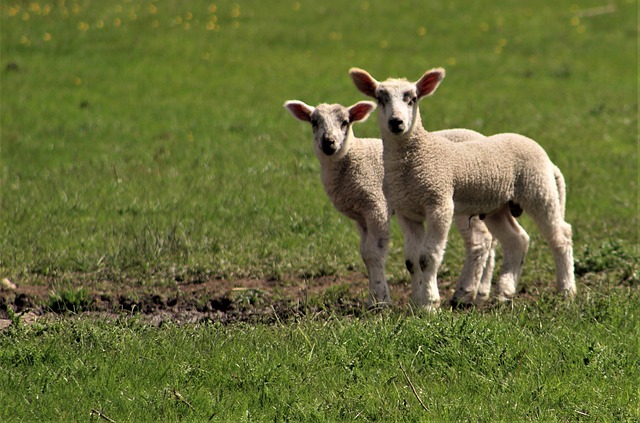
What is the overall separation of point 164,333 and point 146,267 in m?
2.35

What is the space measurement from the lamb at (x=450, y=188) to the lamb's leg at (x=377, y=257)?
0.30 meters

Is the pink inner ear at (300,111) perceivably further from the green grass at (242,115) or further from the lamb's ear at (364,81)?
the green grass at (242,115)

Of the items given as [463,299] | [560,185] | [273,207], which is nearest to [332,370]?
[463,299]

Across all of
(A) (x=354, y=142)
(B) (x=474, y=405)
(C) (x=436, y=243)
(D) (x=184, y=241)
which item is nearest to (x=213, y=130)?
(D) (x=184, y=241)

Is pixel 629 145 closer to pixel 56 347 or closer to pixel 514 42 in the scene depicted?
pixel 514 42

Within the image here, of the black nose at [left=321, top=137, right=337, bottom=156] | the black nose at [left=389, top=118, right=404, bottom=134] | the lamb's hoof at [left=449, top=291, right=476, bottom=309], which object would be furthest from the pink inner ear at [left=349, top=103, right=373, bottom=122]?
the lamb's hoof at [left=449, top=291, right=476, bottom=309]

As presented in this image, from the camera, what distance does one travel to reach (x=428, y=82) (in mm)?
7750

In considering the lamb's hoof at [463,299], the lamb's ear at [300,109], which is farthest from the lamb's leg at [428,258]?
the lamb's ear at [300,109]

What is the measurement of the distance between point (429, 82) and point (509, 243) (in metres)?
1.65

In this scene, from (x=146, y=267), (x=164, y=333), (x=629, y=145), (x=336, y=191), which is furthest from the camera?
(x=629, y=145)

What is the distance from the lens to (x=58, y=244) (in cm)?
1007

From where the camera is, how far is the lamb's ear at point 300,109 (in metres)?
8.30

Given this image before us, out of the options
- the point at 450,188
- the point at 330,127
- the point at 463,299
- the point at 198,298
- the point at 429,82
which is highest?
the point at 429,82

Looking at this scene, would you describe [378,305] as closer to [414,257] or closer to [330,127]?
[414,257]
